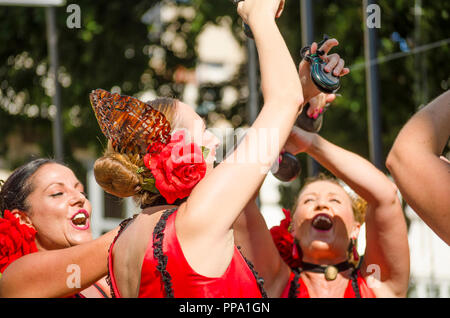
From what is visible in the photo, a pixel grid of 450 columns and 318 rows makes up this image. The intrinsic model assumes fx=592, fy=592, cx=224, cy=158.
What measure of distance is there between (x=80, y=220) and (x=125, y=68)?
15.3 ft

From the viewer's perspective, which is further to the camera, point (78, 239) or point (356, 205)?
point (356, 205)

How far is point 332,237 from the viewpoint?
2.60 metres

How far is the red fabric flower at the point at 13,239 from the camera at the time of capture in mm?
2195

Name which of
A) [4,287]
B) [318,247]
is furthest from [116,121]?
[318,247]

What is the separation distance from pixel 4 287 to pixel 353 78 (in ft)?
17.3

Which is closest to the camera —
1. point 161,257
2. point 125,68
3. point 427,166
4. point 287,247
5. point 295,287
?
point 427,166

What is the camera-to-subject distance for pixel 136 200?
5.69ft

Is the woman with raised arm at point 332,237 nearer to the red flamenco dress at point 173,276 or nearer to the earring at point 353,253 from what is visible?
the earring at point 353,253

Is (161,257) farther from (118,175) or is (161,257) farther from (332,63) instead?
(332,63)

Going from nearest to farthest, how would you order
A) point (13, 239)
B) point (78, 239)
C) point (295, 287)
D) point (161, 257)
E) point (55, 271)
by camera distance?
point (161, 257)
point (55, 271)
point (13, 239)
point (78, 239)
point (295, 287)

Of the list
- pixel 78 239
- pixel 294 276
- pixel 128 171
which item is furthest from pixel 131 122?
pixel 294 276

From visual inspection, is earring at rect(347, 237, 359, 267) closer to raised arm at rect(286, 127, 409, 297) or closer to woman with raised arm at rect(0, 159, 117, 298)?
raised arm at rect(286, 127, 409, 297)

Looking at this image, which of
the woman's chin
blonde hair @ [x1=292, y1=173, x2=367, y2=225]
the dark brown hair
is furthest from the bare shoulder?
blonde hair @ [x1=292, y1=173, x2=367, y2=225]

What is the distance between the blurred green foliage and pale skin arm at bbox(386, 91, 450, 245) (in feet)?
14.5
